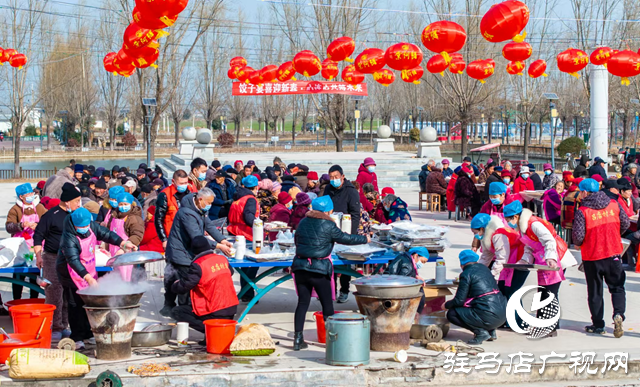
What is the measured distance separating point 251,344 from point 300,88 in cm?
3079

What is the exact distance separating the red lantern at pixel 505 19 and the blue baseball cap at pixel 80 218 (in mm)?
8320

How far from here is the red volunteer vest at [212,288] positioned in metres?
7.52

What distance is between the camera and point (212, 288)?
756 centimetres

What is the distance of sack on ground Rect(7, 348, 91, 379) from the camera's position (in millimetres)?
6504

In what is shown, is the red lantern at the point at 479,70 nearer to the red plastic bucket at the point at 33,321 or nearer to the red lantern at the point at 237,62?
the red lantern at the point at 237,62

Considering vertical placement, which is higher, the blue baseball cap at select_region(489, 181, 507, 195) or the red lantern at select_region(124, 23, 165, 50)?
the red lantern at select_region(124, 23, 165, 50)

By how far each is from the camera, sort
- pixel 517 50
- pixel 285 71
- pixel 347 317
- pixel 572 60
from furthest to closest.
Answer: pixel 285 71 < pixel 572 60 < pixel 517 50 < pixel 347 317

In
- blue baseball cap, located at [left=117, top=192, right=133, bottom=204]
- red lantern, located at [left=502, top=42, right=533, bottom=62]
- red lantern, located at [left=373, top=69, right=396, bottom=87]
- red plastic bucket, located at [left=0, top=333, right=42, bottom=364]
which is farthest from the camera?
red lantern, located at [left=373, top=69, right=396, bottom=87]

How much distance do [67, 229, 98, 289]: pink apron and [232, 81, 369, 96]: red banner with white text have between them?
29233 millimetres

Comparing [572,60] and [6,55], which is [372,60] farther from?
[6,55]

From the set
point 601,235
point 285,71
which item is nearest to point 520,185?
point 601,235

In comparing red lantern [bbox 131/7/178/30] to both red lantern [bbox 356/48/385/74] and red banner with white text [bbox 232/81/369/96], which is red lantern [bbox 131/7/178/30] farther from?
red banner with white text [bbox 232/81/369/96]

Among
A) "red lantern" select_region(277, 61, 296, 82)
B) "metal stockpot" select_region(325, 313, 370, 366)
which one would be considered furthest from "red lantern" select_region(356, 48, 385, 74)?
"metal stockpot" select_region(325, 313, 370, 366)

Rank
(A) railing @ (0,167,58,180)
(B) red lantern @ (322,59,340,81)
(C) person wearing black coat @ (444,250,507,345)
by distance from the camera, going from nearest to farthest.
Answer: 1. (C) person wearing black coat @ (444,250,507,345)
2. (B) red lantern @ (322,59,340,81)
3. (A) railing @ (0,167,58,180)
